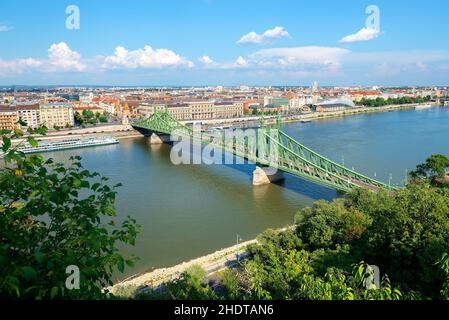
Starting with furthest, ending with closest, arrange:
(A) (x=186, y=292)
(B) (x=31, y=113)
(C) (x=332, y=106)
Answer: (C) (x=332, y=106)
(B) (x=31, y=113)
(A) (x=186, y=292)

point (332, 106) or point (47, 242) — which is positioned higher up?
point (332, 106)

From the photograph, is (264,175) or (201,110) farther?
(201,110)

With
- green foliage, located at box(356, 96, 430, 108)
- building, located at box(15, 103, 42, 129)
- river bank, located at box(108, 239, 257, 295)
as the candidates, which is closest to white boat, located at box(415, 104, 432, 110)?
green foliage, located at box(356, 96, 430, 108)

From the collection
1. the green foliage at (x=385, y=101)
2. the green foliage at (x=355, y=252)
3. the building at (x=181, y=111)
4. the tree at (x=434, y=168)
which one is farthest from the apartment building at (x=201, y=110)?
the green foliage at (x=355, y=252)

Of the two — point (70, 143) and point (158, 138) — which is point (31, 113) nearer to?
point (70, 143)

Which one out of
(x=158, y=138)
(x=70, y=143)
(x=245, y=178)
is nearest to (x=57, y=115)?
(x=70, y=143)

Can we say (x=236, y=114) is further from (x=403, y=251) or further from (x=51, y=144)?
(x=403, y=251)

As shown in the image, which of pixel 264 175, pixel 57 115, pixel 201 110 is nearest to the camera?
pixel 264 175

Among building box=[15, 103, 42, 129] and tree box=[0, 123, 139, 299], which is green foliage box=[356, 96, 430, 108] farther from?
tree box=[0, 123, 139, 299]
